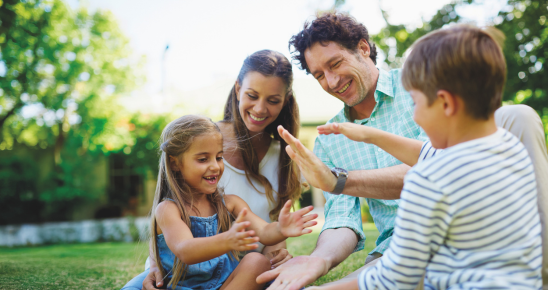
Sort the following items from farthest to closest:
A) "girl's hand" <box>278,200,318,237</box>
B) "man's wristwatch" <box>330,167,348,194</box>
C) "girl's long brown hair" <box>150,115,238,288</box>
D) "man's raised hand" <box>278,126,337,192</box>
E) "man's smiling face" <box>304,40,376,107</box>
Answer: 1. "man's smiling face" <box>304,40,376,107</box>
2. "girl's long brown hair" <box>150,115,238,288</box>
3. "man's wristwatch" <box>330,167,348,194</box>
4. "girl's hand" <box>278,200,318,237</box>
5. "man's raised hand" <box>278,126,337,192</box>

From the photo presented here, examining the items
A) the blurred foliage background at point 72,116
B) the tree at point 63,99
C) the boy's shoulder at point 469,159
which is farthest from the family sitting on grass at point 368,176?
the tree at point 63,99

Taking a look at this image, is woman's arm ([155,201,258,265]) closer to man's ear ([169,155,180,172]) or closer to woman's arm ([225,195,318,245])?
woman's arm ([225,195,318,245])

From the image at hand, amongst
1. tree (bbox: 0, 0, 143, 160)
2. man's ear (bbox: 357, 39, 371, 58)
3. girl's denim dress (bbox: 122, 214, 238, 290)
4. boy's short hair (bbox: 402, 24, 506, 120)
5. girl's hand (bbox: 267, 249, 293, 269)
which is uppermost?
tree (bbox: 0, 0, 143, 160)

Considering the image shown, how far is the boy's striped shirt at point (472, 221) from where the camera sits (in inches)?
49.6

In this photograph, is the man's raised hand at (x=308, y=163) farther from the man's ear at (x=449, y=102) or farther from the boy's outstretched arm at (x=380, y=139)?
the man's ear at (x=449, y=102)

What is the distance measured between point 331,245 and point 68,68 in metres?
→ 12.2

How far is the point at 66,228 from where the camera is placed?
10.9 meters

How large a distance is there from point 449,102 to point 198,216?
5.17ft

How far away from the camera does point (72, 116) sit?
1274 cm

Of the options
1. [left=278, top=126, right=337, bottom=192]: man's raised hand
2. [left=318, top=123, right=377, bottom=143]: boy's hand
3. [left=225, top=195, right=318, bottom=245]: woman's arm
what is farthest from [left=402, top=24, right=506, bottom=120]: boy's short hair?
[left=225, top=195, right=318, bottom=245]: woman's arm

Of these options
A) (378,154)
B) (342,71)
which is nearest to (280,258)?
(378,154)

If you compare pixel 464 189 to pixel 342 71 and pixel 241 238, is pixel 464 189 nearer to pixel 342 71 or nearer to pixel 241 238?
pixel 241 238

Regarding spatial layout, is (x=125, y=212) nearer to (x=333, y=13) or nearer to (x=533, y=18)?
(x=333, y=13)

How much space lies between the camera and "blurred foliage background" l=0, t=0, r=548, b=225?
11.3 metres
